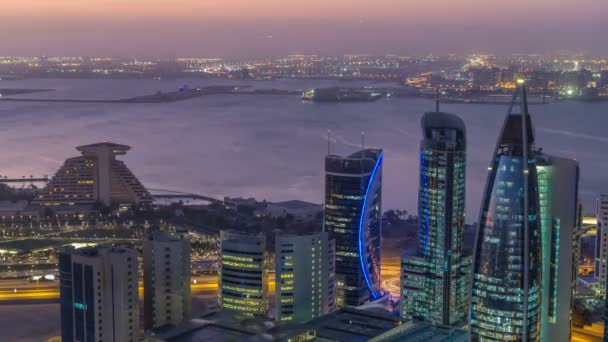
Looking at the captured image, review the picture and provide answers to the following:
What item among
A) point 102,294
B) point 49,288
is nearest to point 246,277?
point 102,294

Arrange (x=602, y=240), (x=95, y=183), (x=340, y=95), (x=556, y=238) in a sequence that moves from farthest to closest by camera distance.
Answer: (x=340, y=95)
(x=95, y=183)
(x=602, y=240)
(x=556, y=238)

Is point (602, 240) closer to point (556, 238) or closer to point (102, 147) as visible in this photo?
point (556, 238)

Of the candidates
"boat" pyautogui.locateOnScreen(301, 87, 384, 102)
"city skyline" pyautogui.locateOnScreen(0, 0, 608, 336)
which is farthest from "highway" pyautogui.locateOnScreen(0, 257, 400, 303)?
"boat" pyautogui.locateOnScreen(301, 87, 384, 102)

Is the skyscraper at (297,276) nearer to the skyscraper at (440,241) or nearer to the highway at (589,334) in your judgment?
the skyscraper at (440,241)

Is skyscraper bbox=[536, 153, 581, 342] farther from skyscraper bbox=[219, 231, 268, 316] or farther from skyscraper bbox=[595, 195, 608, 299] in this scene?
skyscraper bbox=[595, 195, 608, 299]

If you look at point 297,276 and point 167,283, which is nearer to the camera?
point 167,283

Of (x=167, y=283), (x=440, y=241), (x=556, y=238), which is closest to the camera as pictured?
(x=556, y=238)

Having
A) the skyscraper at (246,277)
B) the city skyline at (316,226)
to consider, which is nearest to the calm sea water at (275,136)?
the city skyline at (316,226)
